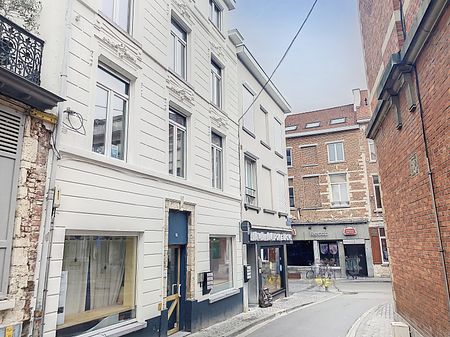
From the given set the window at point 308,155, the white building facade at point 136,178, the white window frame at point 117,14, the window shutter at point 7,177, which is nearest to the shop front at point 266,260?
the white building facade at point 136,178

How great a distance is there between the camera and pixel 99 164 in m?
5.96

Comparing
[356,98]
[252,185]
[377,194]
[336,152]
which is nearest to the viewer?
[252,185]

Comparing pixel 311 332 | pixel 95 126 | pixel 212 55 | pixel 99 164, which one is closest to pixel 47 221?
pixel 99 164

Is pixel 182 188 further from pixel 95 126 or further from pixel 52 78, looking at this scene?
pixel 52 78

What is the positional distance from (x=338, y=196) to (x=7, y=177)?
75.2ft

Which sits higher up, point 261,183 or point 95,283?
point 261,183

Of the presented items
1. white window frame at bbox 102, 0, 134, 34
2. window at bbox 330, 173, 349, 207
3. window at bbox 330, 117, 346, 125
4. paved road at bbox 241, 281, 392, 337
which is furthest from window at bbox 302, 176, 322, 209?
white window frame at bbox 102, 0, 134, 34

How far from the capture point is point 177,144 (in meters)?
8.74

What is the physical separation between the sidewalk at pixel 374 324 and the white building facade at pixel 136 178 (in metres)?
3.48

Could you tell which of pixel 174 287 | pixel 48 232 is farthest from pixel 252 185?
pixel 48 232

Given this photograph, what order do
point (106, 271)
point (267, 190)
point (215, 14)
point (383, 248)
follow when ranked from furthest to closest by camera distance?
point (383, 248), point (267, 190), point (215, 14), point (106, 271)

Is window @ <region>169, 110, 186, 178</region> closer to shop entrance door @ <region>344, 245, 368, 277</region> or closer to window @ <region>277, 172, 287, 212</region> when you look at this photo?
window @ <region>277, 172, 287, 212</region>

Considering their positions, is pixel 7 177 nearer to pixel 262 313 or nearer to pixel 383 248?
pixel 262 313

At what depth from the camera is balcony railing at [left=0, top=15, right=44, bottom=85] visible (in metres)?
4.39
